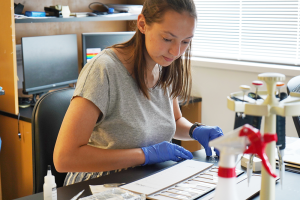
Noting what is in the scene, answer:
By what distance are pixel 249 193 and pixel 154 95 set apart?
21.9 inches

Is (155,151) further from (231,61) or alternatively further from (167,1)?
(231,61)

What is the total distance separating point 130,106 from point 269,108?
0.65 metres

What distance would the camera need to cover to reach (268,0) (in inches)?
97.8

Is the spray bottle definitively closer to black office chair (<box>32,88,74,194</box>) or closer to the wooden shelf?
black office chair (<box>32,88,74,194</box>)

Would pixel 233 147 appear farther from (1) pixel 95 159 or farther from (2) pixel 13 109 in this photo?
(2) pixel 13 109

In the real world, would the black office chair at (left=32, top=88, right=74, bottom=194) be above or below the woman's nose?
below

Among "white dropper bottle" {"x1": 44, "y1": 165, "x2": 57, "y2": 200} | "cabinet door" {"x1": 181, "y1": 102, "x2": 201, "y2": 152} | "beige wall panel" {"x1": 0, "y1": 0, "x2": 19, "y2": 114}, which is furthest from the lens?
"cabinet door" {"x1": 181, "y1": 102, "x2": 201, "y2": 152}

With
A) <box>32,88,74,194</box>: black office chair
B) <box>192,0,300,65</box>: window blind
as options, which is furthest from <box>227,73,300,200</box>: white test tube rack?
<box>192,0,300,65</box>: window blind

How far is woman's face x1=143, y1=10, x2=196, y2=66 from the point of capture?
114cm

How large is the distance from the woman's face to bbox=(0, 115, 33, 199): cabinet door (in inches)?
43.6

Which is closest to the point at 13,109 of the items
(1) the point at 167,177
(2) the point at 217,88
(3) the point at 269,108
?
(1) the point at 167,177

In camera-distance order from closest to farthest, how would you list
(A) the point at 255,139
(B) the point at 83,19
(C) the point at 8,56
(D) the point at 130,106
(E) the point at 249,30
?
(A) the point at 255,139 → (D) the point at 130,106 → (C) the point at 8,56 → (B) the point at 83,19 → (E) the point at 249,30

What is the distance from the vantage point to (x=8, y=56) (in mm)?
Answer: 1937

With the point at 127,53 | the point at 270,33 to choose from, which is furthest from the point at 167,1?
the point at 270,33
